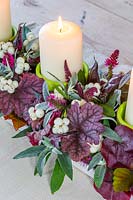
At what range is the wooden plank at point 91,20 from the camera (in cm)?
99

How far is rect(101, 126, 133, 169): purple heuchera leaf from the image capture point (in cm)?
60

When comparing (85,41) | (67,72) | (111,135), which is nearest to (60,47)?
(67,72)

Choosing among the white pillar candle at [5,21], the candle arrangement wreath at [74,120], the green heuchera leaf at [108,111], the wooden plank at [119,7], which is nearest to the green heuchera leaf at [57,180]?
the candle arrangement wreath at [74,120]

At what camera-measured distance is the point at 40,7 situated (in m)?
1.13

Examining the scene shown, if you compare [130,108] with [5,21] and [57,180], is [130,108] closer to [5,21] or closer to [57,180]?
[57,180]

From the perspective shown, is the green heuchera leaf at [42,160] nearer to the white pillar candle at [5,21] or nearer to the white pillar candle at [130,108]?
the white pillar candle at [130,108]

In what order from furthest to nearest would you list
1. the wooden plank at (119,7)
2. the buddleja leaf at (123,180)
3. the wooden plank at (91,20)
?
the wooden plank at (119,7) < the wooden plank at (91,20) < the buddleja leaf at (123,180)

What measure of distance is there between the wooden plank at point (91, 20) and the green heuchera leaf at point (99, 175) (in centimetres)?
37

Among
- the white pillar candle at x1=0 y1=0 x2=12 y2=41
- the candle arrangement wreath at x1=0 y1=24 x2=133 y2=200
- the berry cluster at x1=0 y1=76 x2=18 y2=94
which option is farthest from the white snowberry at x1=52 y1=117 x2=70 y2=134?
the white pillar candle at x1=0 y1=0 x2=12 y2=41

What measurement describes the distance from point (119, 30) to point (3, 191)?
519 mm

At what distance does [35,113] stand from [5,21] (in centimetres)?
22

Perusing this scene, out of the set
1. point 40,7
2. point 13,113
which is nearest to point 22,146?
point 13,113

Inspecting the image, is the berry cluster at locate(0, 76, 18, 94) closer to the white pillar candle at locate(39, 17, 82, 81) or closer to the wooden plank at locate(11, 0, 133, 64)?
the white pillar candle at locate(39, 17, 82, 81)

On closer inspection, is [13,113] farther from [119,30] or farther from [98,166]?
[119,30]
